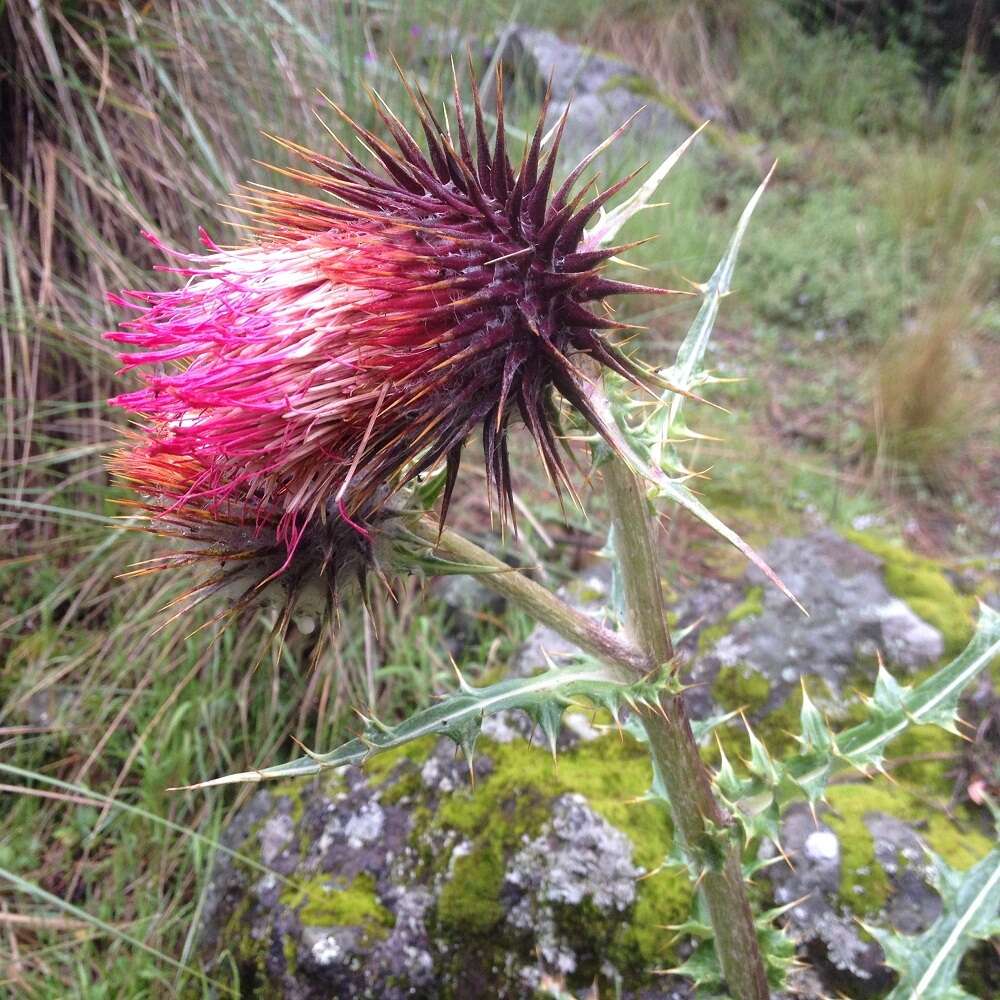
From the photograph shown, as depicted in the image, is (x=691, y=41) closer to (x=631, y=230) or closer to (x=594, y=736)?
(x=631, y=230)

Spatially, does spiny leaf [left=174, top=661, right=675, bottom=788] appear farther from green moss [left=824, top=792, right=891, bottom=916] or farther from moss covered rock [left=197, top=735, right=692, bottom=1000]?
green moss [left=824, top=792, right=891, bottom=916]

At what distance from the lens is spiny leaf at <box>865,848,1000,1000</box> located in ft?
5.65

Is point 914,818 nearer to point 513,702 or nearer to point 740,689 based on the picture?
point 740,689

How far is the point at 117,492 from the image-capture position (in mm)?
3605

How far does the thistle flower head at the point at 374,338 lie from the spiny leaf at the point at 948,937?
4.28 feet

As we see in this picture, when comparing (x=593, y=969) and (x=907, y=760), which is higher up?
(x=907, y=760)

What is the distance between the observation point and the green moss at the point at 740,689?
110 inches

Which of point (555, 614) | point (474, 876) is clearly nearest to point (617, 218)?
point (555, 614)

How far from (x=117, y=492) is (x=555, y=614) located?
268 cm

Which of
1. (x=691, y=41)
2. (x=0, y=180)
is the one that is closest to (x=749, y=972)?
(x=0, y=180)

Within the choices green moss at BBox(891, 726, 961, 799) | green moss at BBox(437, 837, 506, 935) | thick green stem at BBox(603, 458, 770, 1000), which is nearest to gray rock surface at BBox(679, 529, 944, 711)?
green moss at BBox(891, 726, 961, 799)

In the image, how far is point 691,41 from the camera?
1009 centimetres

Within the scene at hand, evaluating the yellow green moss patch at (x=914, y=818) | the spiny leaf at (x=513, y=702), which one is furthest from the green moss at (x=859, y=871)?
the spiny leaf at (x=513, y=702)

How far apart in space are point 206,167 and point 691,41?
26.5 ft
